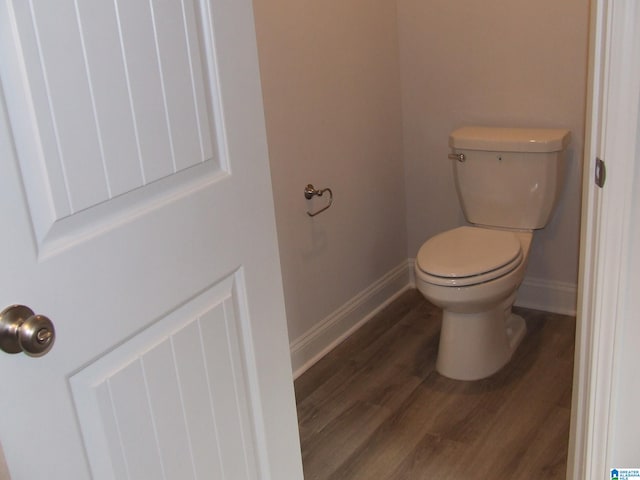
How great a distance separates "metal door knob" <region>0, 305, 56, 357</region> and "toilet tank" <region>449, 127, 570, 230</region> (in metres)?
2.06

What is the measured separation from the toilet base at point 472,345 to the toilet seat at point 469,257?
0.19 metres

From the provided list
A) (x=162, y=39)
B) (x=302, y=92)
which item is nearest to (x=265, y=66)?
(x=302, y=92)

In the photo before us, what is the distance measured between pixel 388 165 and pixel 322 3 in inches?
32.4

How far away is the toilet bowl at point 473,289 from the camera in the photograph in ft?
7.94

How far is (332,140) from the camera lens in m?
2.73

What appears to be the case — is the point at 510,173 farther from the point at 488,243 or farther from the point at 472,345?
the point at 472,345

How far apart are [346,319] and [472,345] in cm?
59

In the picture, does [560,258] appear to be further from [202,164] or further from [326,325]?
[202,164]

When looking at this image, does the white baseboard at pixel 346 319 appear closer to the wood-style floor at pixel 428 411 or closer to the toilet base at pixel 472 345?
the wood-style floor at pixel 428 411

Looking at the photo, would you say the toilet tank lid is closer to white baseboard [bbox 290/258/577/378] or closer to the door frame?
white baseboard [bbox 290/258/577/378]

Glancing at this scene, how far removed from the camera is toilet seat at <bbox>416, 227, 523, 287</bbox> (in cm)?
241

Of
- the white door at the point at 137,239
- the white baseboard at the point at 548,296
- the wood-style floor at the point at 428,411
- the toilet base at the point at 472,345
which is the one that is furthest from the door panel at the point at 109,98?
the white baseboard at the point at 548,296

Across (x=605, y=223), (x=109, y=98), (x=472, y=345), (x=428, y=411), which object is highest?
(x=109, y=98)

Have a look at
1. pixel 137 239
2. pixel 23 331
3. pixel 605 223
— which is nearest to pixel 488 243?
pixel 605 223
